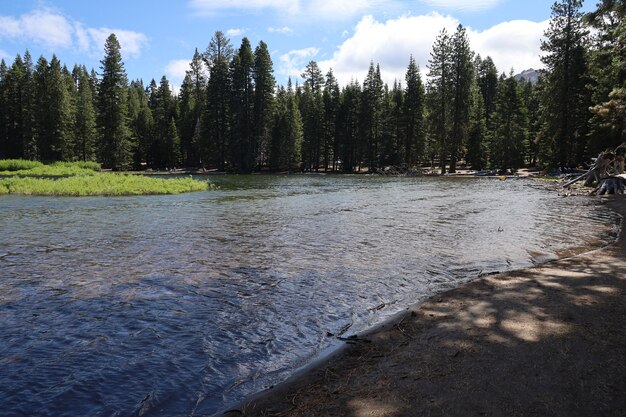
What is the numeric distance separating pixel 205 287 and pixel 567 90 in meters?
51.7

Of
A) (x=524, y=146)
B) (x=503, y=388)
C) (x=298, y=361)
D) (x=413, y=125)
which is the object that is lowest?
(x=298, y=361)

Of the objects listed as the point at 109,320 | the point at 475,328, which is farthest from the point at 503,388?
the point at 109,320

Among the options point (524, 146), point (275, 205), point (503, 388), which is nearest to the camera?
point (503, 388)

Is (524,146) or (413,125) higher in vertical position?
(413,125)

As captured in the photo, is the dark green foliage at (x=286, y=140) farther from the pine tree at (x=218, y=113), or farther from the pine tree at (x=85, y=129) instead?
the pine tree at (x=85, y=129)

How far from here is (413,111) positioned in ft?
245

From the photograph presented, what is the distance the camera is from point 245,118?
7731 centimetres

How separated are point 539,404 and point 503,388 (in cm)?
38

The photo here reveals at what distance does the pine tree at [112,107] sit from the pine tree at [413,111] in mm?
49736

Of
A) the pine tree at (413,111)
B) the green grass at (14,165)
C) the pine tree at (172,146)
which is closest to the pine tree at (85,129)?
the pine tree at (172,146)

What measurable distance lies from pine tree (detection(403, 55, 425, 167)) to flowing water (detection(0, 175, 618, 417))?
55454 millimetres

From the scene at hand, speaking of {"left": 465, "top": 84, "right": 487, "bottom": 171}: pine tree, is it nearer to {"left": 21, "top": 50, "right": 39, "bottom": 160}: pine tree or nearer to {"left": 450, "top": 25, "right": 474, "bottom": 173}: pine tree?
{"left": 450, "top": 25, "right": 474, "bottom": 173}: pine tree

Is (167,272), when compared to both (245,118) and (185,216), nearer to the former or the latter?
(185,216)

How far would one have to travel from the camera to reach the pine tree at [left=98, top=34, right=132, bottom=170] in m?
70.1
